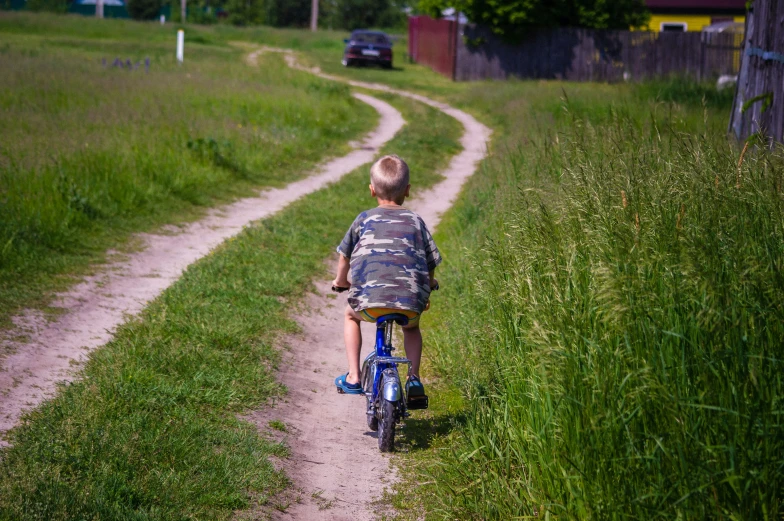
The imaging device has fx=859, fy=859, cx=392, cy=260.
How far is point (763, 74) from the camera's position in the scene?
9102mm

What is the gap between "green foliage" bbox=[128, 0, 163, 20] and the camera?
226ft

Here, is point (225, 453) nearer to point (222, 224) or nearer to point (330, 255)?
point (330, 255)

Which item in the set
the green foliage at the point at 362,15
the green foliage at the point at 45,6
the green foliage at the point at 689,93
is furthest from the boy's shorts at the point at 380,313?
the green foliage at the point at 362,15

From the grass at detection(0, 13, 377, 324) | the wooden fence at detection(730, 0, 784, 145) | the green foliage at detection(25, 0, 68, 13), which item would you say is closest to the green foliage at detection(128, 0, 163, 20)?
the green foliage at detection(25, 0, 68, 13)

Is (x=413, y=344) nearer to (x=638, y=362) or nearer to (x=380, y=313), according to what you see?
(x=380, y=313)

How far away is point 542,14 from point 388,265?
27.8 m

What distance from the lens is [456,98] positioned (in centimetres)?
2536

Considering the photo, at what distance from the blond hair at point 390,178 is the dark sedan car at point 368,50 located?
31.6m

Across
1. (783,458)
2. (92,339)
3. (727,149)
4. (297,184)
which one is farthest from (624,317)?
(297,184)

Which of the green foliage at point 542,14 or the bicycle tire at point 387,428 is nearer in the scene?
the bicycle tire at point 387,428

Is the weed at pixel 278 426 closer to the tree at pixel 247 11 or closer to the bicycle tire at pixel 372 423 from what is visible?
the bicycle tire at pixel 372 423

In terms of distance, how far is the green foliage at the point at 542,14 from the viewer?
29875 mm

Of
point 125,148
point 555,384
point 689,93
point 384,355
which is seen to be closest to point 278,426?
point 384,355

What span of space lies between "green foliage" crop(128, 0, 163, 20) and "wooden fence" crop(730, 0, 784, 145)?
6594 centimetres
